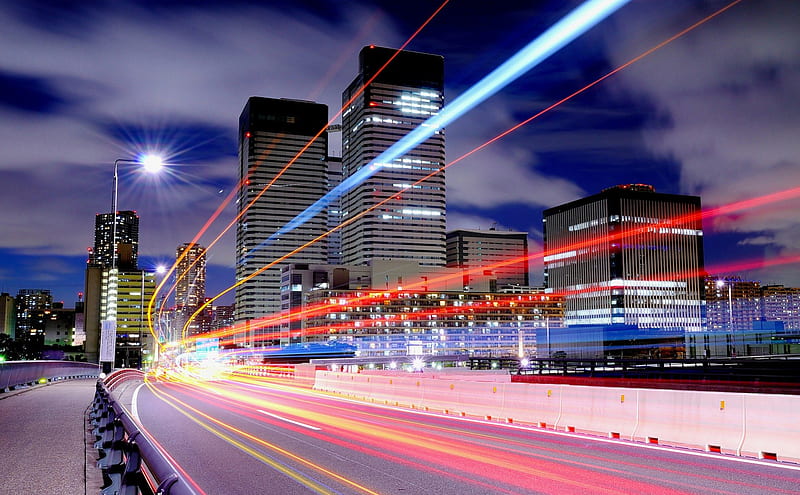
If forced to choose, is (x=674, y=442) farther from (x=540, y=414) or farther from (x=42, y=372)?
(x=42, y=372)

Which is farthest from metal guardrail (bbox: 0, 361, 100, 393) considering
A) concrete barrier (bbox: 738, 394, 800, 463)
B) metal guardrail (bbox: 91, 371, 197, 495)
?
concrete barrier (bbox: 738, 394, 800, 463)

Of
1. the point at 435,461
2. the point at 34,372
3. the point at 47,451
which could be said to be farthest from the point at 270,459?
the point at 34,372

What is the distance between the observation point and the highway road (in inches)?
387

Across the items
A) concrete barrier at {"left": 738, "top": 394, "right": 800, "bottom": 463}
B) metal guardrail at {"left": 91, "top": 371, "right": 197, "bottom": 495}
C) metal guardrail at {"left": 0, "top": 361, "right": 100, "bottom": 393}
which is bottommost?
metal guardrail at {"left": 0, "top": 361, "right": 100, "bottom": 393}

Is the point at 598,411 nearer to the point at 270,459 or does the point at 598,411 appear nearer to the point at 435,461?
the point at 435,461

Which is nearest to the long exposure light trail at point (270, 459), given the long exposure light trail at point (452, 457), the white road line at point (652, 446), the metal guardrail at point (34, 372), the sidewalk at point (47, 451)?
the long exposure light trail at point (452, 457)

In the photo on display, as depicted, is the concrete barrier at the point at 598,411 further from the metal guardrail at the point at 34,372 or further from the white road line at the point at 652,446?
the metal guardrail at the point at 34,372

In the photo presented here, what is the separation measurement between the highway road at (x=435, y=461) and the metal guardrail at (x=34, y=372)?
1541 centimetres

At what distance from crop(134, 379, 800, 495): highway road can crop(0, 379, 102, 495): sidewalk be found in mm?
1468

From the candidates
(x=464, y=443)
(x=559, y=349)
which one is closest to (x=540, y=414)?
(x=464, y=443)

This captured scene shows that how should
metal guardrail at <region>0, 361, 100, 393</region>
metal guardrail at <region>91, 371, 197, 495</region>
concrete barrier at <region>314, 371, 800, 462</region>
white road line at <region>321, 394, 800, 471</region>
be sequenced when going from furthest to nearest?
metal guardrail at <region>0, 361, 100, 393</region>, concrete barrier at <region>314, 371, 800, 462</region>, white road line at <region>321, 394, 800, 471</region>, metal guardrail at <region>91, 371, 197, 495</region>

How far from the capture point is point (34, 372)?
127 ft

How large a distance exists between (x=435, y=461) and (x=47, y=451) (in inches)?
256

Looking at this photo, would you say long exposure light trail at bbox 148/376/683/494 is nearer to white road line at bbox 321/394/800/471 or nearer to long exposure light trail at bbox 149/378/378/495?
long exposure light trail at bbox 149/378/378/495
